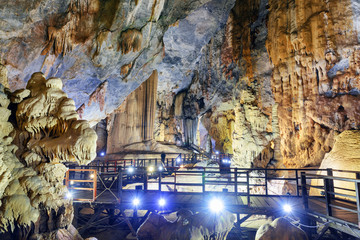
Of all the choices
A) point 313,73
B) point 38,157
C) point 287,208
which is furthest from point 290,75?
point 38,157

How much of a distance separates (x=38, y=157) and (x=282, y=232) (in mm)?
5645

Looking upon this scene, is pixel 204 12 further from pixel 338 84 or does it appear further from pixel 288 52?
pixel 338 84

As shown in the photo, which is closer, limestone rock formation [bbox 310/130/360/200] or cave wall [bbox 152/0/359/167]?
limestone rock formation [bbox 310/130/360/200]

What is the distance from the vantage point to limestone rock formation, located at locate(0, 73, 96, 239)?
4.21 meters

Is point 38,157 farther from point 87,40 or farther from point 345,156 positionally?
point 345,156

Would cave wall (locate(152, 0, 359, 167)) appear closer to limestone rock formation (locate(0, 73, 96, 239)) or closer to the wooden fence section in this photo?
the wooden fence section

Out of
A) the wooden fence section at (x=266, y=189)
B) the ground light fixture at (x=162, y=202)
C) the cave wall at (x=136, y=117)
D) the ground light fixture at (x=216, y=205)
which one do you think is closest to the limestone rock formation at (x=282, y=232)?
the wooden fence section at (x=266, y=189)

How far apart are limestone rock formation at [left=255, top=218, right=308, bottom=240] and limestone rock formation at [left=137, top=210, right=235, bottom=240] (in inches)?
37.9

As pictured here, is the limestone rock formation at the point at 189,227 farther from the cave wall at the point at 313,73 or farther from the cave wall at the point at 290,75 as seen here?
the cave wall at the point at 290,75

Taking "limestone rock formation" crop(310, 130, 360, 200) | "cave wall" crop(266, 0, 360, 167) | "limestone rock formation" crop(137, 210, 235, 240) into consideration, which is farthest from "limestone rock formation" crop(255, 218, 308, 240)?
"cave wall" crop(266, 0, 360, 167)

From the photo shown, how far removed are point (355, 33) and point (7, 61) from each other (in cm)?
1208

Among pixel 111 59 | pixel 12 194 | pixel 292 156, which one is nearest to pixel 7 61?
pixel 111 59

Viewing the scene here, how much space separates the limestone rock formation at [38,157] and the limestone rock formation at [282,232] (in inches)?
175

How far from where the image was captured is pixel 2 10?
6.13m
